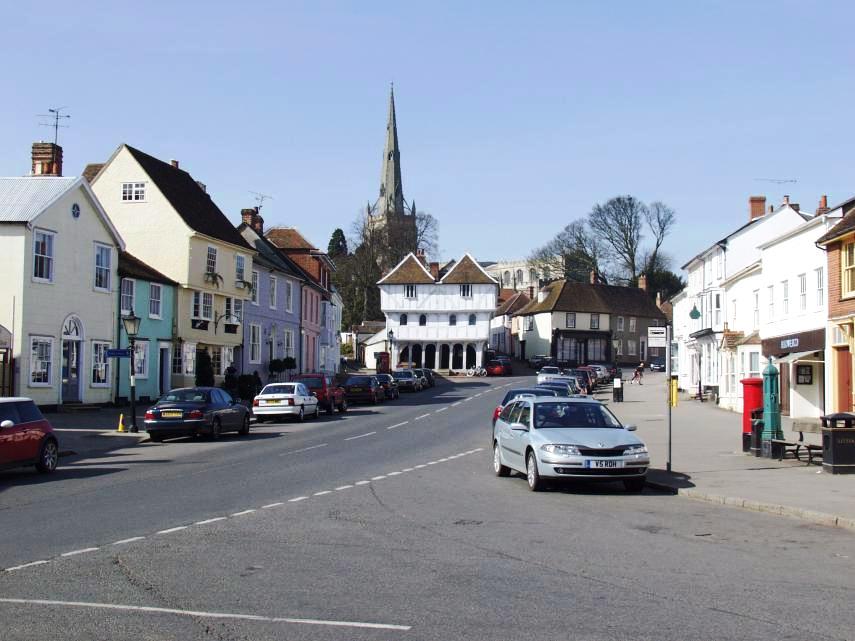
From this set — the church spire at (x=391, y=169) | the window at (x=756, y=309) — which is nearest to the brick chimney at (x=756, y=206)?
the window at (x=756, y=309)

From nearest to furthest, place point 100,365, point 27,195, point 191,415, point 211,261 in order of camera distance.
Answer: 1. point 191,415
2. point 27,195
3. point 100,365
4. point 211,261

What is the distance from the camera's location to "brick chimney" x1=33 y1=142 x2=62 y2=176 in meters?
41.2

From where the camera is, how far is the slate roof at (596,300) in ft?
321

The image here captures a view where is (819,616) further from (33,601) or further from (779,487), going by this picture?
(779,487)

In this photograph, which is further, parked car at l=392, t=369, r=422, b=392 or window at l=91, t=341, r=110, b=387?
parked car at l=392, t=369, r=422, b=392

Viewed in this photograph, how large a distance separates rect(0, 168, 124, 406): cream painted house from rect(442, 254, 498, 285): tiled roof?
52316mm

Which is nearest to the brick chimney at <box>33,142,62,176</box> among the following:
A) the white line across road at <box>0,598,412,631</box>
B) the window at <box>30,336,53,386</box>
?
the window at <box>30,336,53,386</box>

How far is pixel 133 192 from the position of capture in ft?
151

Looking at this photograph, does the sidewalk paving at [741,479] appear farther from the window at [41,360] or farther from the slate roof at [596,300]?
the slate roof at [596,300]

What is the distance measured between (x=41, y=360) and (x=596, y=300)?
71.9m

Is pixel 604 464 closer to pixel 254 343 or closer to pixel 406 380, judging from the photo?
pixel 254 343

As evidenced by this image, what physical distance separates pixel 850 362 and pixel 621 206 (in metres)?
68.7

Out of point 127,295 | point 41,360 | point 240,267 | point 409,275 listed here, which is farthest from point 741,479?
point 409,275

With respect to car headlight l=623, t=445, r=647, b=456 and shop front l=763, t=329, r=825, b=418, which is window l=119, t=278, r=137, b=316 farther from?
car headlight l=623, t=445, r=647, b=456
